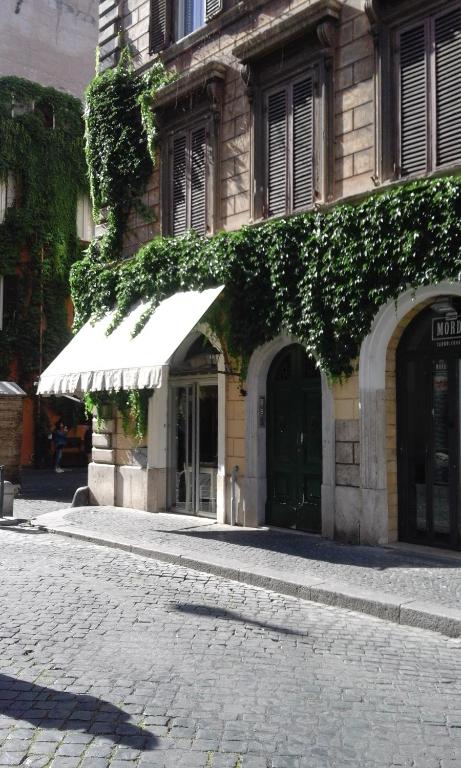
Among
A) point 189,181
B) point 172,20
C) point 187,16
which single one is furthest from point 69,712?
point 172,20

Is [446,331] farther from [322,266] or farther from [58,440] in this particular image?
[58,440]

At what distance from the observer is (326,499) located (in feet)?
34.0

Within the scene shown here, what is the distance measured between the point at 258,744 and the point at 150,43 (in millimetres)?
13336

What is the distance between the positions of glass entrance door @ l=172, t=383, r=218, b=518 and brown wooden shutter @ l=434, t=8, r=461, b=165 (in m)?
5.45

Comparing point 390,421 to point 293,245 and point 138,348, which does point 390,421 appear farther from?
point 138,348

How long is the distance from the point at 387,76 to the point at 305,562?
645cm

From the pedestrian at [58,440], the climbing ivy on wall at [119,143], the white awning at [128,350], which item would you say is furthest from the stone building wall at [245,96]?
the pedestrian at [58,440]

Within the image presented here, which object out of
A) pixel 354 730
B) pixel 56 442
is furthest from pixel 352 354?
pixel 56 442

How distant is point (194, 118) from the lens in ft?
42.9

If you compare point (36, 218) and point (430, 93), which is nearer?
point (430, 93)

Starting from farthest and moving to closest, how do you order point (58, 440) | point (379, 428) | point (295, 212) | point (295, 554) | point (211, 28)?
point (58, 440), point (211, 28), point (295, 212), point (379, 428), point (295, 554)

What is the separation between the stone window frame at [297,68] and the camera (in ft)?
34.7

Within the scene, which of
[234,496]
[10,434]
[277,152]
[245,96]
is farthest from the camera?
[10,434]

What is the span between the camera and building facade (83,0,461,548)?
958cm
